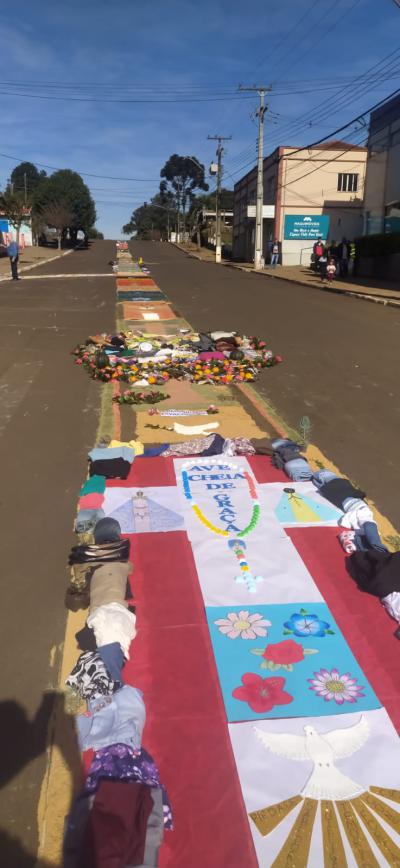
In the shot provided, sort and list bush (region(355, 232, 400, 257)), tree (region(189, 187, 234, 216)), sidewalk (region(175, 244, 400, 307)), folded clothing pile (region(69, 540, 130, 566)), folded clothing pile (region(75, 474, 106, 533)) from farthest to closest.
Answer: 1. tree (region(189, 187, 234, 216))
2. bush (region(355, 232, 400, 257))
3. sidewalk (region(175, 244, 400, 307))
4. folded clothing pile (region(75, 474, 106, 533))
5. folded clothing pile (region(69, 540, 130, 566))

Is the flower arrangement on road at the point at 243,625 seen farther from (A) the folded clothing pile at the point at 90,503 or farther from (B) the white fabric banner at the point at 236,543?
(A) the folded clothing pile at the point at 90,503

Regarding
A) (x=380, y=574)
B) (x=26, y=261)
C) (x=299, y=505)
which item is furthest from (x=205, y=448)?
(x=26, y=261)

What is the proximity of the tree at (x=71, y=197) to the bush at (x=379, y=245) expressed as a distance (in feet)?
164

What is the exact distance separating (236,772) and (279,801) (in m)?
0.22

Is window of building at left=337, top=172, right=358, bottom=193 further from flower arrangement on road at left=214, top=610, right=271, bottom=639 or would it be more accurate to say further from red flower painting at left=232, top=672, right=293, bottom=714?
A: red flower painting at left=232, top=672, right=293, bottom=714

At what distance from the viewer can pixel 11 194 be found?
38875 mm

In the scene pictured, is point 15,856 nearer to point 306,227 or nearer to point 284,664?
point 284,664

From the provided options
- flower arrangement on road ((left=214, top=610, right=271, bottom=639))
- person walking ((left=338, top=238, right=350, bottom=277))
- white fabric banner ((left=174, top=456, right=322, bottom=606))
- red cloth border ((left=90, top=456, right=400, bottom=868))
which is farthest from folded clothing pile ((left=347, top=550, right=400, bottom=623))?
person walking ((left=338, top=238, right=350, bottom=277))

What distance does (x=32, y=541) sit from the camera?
15.1 ft

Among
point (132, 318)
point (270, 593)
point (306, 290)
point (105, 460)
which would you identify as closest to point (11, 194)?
point (306, 290)

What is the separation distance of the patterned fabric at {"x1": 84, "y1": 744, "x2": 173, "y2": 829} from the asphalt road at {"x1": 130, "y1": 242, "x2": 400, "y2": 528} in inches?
Answer: 117

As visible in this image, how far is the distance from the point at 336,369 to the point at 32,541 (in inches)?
283

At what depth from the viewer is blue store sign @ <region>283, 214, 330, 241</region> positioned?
44219 millimetres

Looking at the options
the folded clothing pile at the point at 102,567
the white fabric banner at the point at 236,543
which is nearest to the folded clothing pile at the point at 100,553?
the folded clothing pile at the point at 102,567
